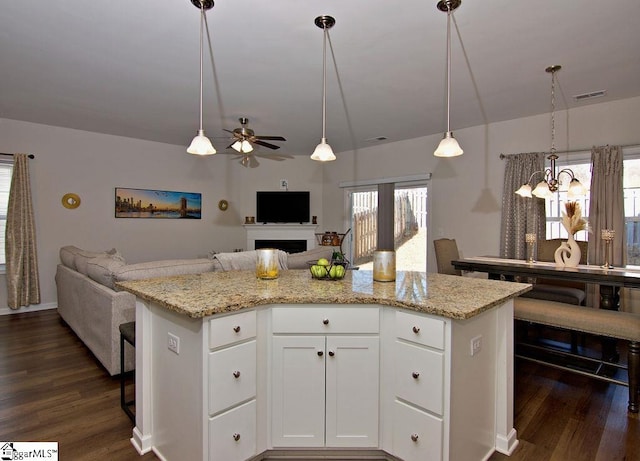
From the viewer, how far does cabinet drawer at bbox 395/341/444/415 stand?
1555 millimetres

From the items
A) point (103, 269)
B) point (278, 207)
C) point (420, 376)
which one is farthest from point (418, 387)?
point (278, 207)

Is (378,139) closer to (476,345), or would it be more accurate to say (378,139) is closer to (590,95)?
(590,95)

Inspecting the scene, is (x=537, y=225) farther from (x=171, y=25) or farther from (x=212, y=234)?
(x=212, y=234)

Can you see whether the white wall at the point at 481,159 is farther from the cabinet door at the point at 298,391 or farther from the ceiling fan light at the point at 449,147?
the cabinet door at the point at 298,391

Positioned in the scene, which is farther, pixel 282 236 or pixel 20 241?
pixel 282 236

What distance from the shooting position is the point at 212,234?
643cm

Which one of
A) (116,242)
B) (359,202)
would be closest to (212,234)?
(116,242)

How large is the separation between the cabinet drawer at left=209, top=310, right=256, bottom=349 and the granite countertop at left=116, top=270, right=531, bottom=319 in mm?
65

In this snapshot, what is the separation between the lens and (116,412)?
228 centimetres

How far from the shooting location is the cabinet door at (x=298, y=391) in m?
1.77

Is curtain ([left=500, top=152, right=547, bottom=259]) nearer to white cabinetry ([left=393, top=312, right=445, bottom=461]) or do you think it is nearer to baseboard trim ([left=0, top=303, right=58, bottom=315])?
white cabinetry ([left=393, top=312, right=445, bottom=461])

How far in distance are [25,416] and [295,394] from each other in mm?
1841

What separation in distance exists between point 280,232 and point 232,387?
513cm

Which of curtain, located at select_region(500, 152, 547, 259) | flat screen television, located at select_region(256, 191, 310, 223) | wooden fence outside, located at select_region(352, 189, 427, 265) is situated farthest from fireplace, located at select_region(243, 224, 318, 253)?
curtain, located at select_region(500, 152, 547, 259)
